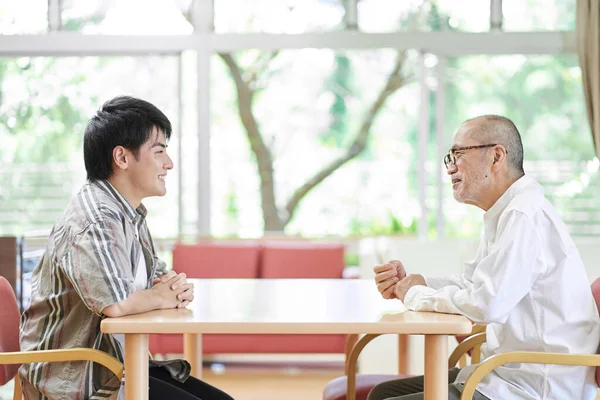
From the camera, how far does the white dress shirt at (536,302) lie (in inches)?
81.6

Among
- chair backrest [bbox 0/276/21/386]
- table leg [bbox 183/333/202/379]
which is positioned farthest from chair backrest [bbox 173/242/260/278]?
chair backrest [bbox 0/276/21/386]

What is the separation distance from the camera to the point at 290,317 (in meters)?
2.10

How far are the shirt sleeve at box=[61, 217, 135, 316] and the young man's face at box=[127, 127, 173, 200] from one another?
245mm

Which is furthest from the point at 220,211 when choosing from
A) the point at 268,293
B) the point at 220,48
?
the point at 268,293

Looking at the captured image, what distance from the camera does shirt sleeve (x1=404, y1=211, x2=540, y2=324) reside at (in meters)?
2.03

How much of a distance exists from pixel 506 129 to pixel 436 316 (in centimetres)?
59

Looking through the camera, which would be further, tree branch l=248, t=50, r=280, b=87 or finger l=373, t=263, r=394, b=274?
tree branch l=248, t=50, r=280, b=87

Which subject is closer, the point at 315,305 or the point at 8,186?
the point at 315,305

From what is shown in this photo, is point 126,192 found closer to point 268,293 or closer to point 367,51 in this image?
point 268,293

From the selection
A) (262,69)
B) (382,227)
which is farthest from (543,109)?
(262,69)

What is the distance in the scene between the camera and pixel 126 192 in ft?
7.64

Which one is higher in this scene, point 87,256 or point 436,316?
point 87,256

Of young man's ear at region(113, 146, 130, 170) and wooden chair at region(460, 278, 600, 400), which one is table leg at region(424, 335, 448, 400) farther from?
young man's ear at region(113, 146, 130, 170)

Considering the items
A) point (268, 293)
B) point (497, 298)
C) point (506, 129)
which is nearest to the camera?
point (497, 298)
